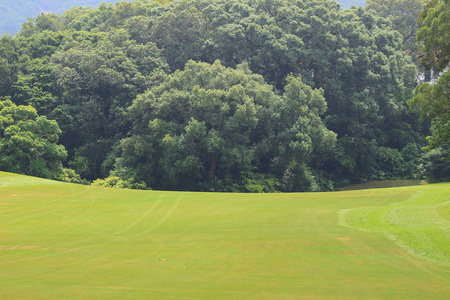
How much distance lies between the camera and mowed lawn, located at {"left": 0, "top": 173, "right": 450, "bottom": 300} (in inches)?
344

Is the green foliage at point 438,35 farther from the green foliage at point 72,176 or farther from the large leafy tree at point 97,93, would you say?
the green foliage at point 72,176

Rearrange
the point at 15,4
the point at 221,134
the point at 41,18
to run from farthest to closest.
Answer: the point at 15,4, the point at 41,18, the point at 221,134

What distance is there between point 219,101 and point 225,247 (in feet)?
80.2

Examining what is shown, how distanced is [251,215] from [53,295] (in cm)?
974

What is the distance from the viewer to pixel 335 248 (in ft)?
38.9

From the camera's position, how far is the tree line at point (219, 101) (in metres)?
35.9

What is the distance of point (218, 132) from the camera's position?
35.0 meters

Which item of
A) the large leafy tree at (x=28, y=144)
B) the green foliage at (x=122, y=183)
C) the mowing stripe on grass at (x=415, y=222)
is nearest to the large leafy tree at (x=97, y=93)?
the large leafy tree at (x=28, y=144)

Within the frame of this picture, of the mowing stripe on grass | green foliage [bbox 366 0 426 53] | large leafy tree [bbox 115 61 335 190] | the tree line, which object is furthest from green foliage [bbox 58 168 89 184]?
green foliage [bbox 366 0 426 53]

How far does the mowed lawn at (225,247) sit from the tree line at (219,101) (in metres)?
15.8

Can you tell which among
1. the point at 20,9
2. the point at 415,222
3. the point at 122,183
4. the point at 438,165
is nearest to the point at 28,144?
the point at 122,183

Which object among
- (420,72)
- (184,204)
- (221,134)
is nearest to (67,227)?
(184,204)

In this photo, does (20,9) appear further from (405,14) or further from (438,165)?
(438,165)

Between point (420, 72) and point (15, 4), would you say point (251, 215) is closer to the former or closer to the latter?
point (420, 72)
